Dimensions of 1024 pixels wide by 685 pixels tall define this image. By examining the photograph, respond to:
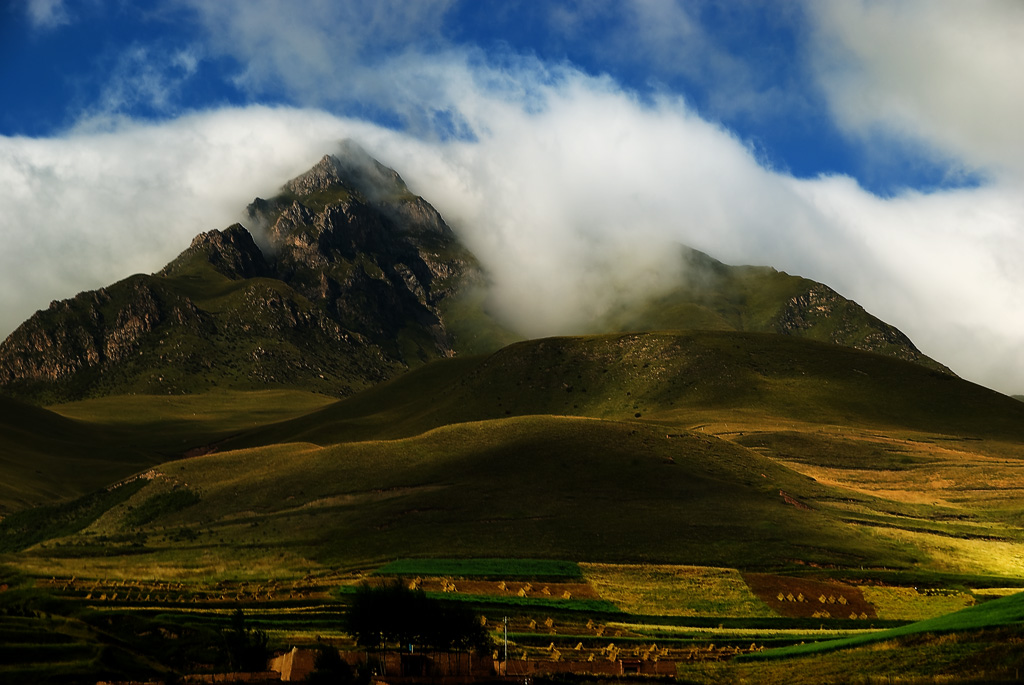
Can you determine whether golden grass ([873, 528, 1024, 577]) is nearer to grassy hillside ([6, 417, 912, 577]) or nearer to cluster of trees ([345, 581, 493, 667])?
grassy hillside ([6, 417, 912, 577])

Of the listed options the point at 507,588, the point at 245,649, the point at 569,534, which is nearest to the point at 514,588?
the point at 507,588

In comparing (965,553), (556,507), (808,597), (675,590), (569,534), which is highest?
(556,507)

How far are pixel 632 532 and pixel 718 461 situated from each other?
36.5 m

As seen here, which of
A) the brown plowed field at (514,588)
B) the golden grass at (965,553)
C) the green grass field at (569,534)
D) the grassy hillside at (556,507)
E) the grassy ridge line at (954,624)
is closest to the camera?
the grassy ridge line at (954,624)

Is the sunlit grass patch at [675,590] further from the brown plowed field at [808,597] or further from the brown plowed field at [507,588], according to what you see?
the brown plowed field at [507,588]

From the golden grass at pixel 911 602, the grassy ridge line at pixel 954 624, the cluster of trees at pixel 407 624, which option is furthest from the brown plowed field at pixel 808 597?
the cluster of trees at pixel 407 624

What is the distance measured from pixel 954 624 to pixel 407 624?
96.1 ft

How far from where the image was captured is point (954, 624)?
50906 millimetres

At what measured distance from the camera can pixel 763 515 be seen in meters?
116

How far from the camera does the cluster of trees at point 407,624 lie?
2393 inches

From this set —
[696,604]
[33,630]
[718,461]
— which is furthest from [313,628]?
[718,461]

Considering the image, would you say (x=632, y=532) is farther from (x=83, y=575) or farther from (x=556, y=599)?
(x=83, y=575)

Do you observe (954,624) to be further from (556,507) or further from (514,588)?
(556,507)

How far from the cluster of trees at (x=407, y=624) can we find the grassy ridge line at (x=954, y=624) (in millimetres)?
16370
